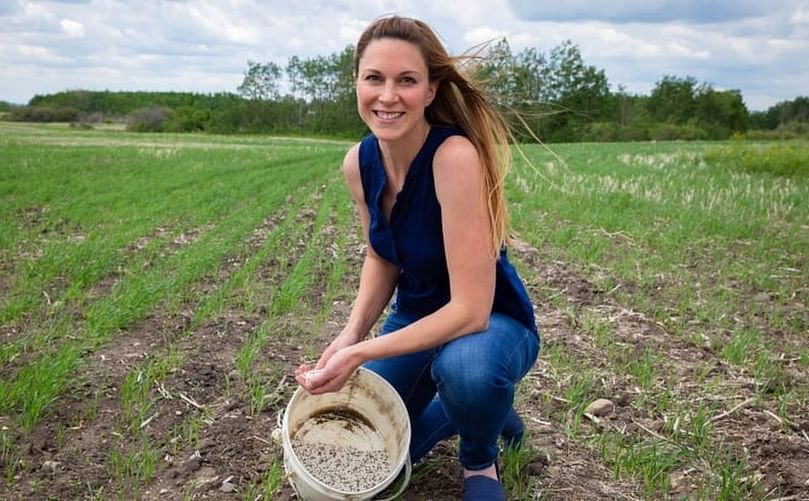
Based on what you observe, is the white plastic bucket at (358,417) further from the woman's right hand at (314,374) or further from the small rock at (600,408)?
the small rock at (600,408)

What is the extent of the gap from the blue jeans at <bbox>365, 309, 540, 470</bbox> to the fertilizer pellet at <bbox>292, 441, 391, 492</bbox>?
0.26 meters

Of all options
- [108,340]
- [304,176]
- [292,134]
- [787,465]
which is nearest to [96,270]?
[108,340]

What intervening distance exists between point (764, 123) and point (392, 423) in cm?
7802

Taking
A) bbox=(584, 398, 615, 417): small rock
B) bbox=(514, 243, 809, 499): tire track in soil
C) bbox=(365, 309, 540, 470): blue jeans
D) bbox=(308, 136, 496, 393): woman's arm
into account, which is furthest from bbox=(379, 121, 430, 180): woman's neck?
bbox=(584, 398, 615, 417): small rock

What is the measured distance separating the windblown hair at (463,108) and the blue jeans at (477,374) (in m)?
0.28

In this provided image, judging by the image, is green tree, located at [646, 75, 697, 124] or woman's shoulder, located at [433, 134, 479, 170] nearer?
woman's shoulder, located at [433, 134, 479, 170]

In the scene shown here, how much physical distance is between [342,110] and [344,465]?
59560 mm

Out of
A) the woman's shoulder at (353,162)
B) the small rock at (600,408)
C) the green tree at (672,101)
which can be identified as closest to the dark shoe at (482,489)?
the small rock at (600,408)

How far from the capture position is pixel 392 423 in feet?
7.89

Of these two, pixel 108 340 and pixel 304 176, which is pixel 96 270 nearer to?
pixel 108 340

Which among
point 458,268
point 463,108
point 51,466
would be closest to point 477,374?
point 458,268

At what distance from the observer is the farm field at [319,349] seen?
2.42 meters

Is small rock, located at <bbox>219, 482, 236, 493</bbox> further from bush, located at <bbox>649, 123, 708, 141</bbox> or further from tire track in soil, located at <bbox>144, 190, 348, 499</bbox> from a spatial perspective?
bush, located at <bbox>649, 123, 708, 141</bbox>

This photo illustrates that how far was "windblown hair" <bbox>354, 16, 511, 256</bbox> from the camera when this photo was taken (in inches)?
83.8
